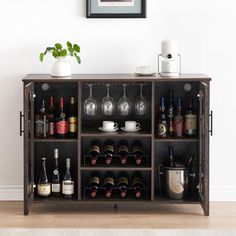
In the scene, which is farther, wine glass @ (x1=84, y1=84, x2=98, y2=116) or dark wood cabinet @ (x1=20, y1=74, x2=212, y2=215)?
wine glass @ (x1=84, y1=84, x2=98, y2=116)

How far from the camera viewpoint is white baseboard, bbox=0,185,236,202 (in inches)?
211

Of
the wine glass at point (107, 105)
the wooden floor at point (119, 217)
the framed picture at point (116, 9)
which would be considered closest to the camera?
the wooden floor at point (119, 217)

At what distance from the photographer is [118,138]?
5242mm

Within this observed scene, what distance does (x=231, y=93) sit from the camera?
5.29 m

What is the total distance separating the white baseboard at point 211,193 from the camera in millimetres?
5359

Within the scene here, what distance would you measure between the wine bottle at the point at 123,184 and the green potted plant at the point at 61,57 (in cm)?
84

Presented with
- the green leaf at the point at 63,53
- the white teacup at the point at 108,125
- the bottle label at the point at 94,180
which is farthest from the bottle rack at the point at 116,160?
the green leaf at the point at 63,53

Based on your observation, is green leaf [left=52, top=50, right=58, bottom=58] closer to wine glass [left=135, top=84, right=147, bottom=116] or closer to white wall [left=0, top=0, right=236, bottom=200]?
white wall [left=0, top=0, right=236, bottom=200]

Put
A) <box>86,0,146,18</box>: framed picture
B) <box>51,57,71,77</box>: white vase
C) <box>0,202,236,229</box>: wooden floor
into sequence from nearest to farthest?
Result: <box>0,202,236,229</box>: wooden floor, <box>51,57,71,77</box>: white vase, <box>86,0,146,18</box>: framed picture

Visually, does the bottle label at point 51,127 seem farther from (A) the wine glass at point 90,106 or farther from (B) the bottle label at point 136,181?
(B) the bottle label at point 136,181

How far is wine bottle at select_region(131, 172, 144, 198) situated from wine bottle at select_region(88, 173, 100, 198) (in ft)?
0.82

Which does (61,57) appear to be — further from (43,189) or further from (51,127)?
(43,189)

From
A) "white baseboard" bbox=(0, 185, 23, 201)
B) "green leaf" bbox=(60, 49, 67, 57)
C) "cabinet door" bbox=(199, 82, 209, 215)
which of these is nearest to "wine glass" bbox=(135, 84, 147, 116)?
"cabinet door" bbox=(199, 82, 209, 215)

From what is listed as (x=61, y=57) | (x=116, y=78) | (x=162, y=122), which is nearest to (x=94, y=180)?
(x=162, y=122)
